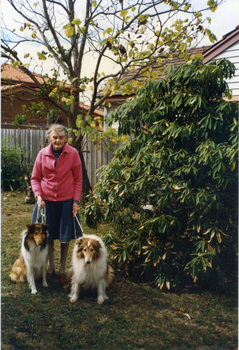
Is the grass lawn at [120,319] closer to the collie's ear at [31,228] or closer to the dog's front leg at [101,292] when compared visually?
the dog's front leg at [101,292]

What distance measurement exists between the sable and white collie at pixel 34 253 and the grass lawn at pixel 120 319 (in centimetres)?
16

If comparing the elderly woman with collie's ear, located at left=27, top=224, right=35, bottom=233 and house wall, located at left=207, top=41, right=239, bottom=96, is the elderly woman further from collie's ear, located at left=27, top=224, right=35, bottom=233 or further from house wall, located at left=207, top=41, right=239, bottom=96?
house wall, located at left=207, top=41, right=239, bottom=96

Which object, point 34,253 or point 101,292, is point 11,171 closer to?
point 34,253

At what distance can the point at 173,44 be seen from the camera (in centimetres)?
513

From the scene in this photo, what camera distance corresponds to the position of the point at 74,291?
3219 millimetres

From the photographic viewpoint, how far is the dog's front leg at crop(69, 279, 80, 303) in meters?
3.20

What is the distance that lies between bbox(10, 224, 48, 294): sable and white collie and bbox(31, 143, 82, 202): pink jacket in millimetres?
391

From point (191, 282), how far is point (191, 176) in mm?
1393

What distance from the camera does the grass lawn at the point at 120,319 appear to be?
264 cm

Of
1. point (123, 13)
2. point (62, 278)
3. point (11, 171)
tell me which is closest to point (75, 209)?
point (62, 278)

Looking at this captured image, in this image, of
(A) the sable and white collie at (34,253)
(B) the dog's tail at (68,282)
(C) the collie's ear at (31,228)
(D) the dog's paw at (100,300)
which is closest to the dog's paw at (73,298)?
(B) the dog's tail at (68,282)

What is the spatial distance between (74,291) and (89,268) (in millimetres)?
342

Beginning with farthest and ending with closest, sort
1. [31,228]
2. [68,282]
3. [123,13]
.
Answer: [123,13] < [68,282] < [31,228]

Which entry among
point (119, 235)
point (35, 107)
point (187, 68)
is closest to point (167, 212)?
point (119, 235)
